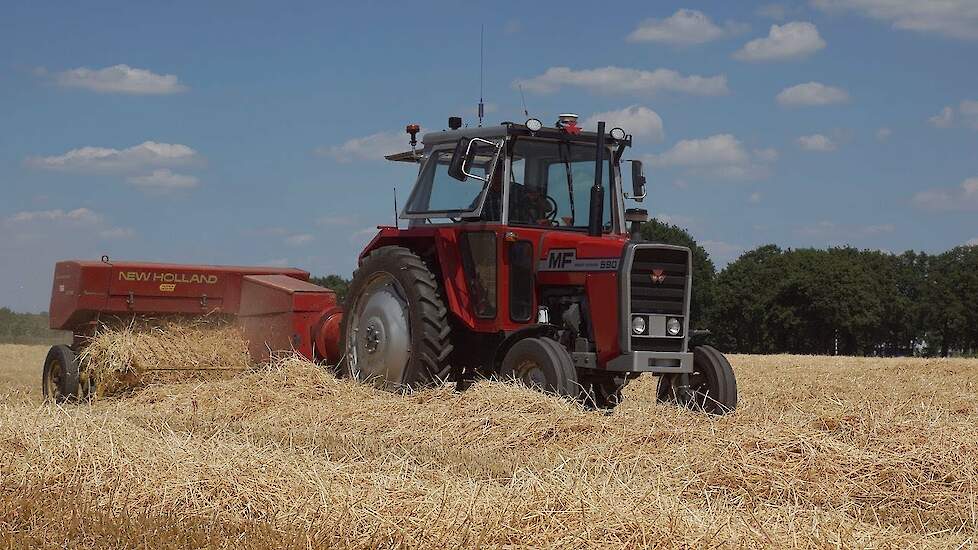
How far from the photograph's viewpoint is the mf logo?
9305 millimetres

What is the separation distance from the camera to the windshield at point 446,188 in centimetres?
981

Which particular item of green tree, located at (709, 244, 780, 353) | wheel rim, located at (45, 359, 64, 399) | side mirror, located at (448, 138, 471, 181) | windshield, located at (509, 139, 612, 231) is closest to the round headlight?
windshield, located at (509, 139, 612, 231)

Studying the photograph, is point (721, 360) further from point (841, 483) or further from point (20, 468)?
point (20, 468)

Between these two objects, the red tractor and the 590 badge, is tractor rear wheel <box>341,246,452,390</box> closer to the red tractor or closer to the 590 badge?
the red tractor

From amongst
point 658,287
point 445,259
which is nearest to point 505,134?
point 445,259

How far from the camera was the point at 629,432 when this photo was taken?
7.59 meters

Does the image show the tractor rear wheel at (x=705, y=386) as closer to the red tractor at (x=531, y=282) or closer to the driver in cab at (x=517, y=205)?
the red tractor at (x=531, y=282)

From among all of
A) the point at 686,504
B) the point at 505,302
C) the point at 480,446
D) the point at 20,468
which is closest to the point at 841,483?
the point at 686,504

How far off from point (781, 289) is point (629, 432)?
199 feet

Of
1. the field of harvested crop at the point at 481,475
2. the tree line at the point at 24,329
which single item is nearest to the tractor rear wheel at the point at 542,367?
the field of harvested crop at the point at 481,475

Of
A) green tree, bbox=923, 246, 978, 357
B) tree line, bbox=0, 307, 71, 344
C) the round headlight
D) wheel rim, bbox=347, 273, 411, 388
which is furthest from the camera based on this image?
green tree, bbox=923, 246, 978, 357

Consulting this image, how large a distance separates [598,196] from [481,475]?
11.4ft

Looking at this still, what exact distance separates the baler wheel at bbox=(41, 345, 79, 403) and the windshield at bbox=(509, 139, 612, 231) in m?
5.00

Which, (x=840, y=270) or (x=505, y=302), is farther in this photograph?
(x=840, y=270)
